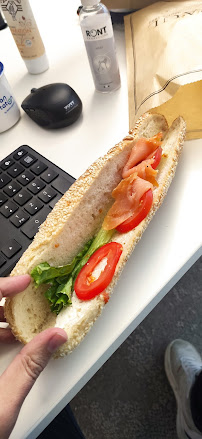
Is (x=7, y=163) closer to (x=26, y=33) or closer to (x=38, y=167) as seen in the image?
(x=38, y=167)

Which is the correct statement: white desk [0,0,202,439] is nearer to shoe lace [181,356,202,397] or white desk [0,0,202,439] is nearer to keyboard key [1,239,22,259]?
keyboard key [1,239,22,259]

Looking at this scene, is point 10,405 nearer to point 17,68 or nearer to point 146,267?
point 146,267

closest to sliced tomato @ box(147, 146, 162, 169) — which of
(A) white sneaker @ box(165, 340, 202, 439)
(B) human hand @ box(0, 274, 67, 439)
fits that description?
(B) human hand @ box(0, 274, 67, 439)

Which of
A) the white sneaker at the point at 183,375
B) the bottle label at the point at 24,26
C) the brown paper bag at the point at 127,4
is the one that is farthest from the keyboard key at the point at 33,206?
the white sneaker at the point at 183,375

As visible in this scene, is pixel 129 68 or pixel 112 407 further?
pixel 112 407

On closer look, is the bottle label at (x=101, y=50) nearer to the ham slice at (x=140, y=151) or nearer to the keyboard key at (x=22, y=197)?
the ham slice at (x=140, y=151)

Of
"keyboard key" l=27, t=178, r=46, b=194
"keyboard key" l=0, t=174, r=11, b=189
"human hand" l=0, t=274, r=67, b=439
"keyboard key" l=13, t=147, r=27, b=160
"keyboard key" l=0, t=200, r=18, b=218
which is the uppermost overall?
"keyboard key" l=13, t=147, r=27, b=160

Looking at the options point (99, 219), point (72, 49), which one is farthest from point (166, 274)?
point (72, 49)
